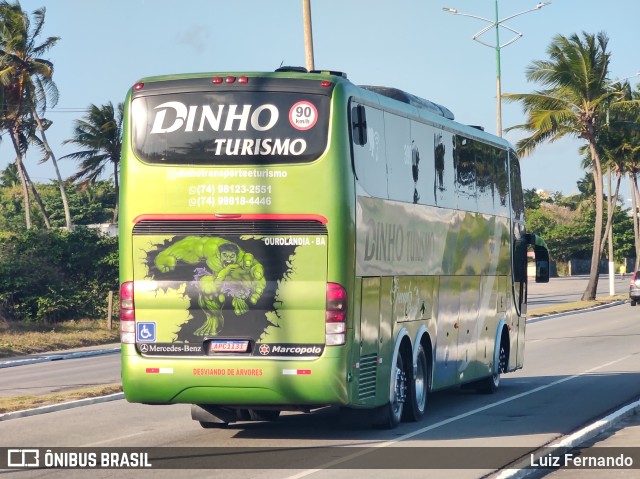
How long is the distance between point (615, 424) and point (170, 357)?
5466 millimetres

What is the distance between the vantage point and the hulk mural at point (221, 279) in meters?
12.4

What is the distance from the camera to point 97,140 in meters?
64.8

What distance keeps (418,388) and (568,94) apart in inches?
1534

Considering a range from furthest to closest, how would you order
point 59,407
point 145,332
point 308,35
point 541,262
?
point 308,35, point 541,262, point 59,407, point 145,332

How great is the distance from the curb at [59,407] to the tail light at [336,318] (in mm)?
5215

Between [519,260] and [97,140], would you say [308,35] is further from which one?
[97,140]

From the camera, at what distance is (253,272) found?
1245cm

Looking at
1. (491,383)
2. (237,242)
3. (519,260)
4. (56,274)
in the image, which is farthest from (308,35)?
(56,274)

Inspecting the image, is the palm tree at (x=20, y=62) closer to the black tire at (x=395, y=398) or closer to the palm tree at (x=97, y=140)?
the palm tree at (x=97, y=140)

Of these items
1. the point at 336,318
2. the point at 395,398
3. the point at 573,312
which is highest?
the point at 336,318

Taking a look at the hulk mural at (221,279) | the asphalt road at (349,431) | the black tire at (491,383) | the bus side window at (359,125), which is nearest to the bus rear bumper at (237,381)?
the hulk mural at (221,279)

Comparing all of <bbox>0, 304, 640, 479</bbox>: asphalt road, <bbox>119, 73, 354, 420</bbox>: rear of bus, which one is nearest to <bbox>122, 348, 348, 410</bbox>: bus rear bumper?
<bbox>119, 73, 354, 420</bbox>: rear of bus

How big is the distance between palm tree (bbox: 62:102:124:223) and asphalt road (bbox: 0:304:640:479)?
4707 centimetres

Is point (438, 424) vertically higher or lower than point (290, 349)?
lower
